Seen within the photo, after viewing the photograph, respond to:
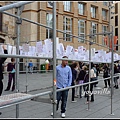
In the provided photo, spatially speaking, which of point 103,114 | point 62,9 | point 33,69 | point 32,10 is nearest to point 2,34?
point 32,10

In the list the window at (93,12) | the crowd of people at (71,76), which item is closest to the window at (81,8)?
the window at (93,12)

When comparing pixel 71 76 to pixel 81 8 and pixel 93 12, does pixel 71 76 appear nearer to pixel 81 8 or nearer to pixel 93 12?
pixel 81 8

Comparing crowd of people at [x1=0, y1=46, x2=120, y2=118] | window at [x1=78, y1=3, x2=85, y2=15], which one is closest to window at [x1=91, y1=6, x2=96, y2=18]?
window at [x1=78, y1=3, x2=85, y2=15]

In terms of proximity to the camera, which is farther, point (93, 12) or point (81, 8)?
point (93, 12)

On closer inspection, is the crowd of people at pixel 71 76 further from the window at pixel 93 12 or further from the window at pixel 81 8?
the window at pixel 93 12

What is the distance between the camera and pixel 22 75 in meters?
9.72

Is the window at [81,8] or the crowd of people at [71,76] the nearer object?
the crowd of people at [71,76]

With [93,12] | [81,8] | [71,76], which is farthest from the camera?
[93,12]

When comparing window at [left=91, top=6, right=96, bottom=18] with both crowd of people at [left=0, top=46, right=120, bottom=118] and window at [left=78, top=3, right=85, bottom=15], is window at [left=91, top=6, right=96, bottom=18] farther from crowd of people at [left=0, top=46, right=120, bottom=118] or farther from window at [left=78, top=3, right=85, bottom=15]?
crowd of people at [left=0, top=46, right=120, bottom=118]

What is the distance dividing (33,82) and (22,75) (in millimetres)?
2767

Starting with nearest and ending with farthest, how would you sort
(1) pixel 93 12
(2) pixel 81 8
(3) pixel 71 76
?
(3) pixel 71 76 < (2) pixel 81 8 < (1) pixel 93 12

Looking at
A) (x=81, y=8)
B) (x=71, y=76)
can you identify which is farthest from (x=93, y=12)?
(x=71, y=76)

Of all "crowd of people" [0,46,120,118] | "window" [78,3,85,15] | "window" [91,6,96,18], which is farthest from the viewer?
"window" [91,6,96,18]

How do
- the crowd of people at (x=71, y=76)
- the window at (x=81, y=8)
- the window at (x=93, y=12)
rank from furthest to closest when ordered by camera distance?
1. the window at (x=93, y=12)
2. the window at (x=81, y=8)
3. the crowd of people at (x=71, y=76)
